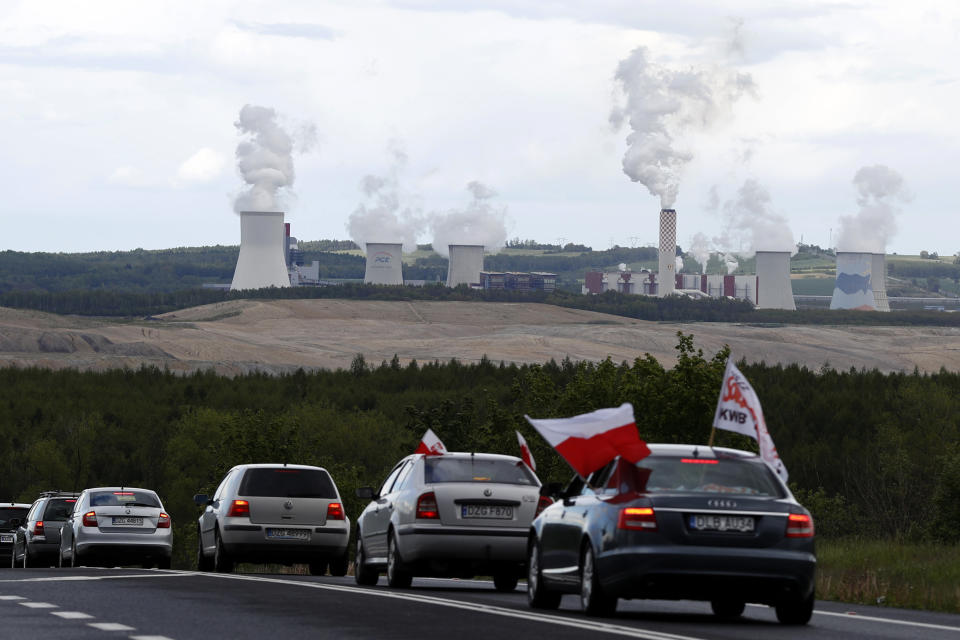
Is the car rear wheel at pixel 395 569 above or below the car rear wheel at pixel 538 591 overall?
below

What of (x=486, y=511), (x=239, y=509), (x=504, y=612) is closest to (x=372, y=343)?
(x=239, y=509)

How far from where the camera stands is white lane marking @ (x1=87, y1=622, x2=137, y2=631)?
12844mm

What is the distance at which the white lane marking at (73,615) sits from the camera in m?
13.9

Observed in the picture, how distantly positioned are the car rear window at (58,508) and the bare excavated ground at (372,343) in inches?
4665

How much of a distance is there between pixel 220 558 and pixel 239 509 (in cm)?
81

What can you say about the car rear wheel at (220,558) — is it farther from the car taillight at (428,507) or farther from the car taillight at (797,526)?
the car taillight at (797,526)

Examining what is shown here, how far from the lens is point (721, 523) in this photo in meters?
13.7

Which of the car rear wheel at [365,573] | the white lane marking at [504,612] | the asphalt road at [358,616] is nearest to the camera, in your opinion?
the white lane marking at [504,612]

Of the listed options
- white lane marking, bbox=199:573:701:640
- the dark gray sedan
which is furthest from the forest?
the dark gray sedan

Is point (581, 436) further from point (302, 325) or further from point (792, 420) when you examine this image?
point (302, 325)

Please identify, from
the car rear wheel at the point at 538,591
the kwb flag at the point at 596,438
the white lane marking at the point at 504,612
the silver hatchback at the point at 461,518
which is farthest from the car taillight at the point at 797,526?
the silver hatchback at the point at 461,518

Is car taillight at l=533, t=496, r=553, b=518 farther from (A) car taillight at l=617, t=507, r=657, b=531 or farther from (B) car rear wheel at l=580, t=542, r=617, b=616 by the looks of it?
(A) car taillight at l=617, t=507, r=657, b=531

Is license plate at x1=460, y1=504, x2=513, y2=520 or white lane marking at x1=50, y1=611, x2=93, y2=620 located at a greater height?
license plate at x1=460, y1=504, x2=513, y2=520

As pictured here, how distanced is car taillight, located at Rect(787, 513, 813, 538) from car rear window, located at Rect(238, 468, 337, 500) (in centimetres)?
1024
